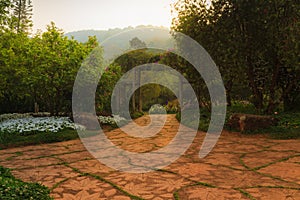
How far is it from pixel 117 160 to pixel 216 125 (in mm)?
5810

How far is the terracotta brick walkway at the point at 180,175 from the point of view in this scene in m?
3.71

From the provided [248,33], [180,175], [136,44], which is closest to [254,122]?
[248,33]

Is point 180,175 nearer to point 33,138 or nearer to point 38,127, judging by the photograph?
point 33,138

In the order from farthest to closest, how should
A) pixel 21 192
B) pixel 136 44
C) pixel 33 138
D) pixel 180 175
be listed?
pixel 136 44, pixel 33 138, pixel 180 175, pixel 21 192

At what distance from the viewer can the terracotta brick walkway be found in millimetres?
3715

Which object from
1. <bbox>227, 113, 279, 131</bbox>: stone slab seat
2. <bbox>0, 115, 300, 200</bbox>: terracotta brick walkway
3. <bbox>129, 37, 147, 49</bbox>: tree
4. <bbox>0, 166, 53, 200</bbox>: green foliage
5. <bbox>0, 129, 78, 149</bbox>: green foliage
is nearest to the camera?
<bbox>0, 166, 53, 200</bbox>: green foliage

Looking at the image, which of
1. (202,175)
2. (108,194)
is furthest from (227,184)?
(108,194)

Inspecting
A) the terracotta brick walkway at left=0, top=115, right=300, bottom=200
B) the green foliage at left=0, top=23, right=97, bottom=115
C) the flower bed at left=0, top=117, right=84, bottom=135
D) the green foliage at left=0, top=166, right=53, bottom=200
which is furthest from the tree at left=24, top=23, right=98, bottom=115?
the green foliage at left=0, top=166, right=53, bottom=200

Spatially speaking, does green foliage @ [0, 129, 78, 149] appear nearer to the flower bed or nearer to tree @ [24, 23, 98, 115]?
the flower bed

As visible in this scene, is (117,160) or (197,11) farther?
(197,11)

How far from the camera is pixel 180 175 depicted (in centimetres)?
454

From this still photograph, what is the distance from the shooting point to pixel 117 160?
5.68m

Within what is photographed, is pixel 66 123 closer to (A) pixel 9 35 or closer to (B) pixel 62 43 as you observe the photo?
(B) pixel 62 43

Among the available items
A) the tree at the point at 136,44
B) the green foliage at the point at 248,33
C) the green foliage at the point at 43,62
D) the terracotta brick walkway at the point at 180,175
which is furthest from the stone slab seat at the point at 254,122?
the tree at the point at 136,44
